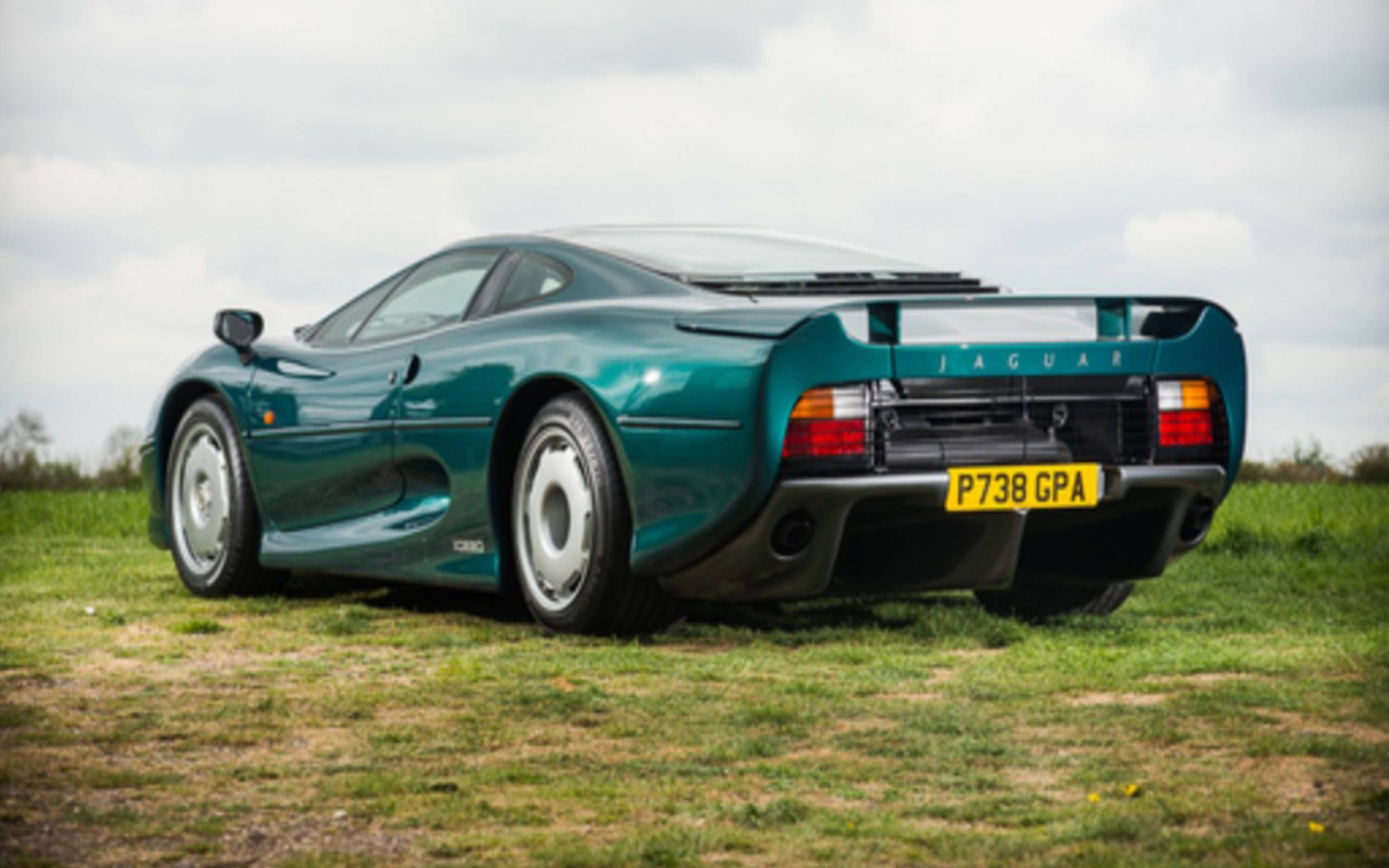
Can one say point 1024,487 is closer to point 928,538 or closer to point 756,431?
point 928,538

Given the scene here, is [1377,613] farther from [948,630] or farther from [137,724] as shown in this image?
[137,724]

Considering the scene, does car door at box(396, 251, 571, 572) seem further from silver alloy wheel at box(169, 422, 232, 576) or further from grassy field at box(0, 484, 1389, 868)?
silver alloy wheel at box(169, 422, 232, 576)

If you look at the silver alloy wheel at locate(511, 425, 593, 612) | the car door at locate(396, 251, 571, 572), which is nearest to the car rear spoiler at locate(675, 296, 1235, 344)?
the silver alloy wheel at locate(511, 425, 593, 612)

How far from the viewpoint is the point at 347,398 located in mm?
7543

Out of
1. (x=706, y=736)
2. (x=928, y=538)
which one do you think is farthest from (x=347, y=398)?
(x=706, y=736)

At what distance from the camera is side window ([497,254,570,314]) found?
6961 millimetres

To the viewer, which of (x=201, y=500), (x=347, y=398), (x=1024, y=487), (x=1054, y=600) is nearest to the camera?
(x=1024, y=487)

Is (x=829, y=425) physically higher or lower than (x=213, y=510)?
higher

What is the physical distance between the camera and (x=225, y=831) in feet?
12.8

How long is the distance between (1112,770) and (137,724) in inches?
101

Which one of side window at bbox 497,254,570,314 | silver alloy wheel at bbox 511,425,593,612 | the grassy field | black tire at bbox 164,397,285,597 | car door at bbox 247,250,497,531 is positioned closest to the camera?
the grassy field

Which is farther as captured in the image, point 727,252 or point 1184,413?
point 727,252

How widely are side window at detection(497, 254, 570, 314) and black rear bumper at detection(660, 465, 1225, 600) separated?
52.9 inches

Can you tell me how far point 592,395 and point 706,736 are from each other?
1.75m
